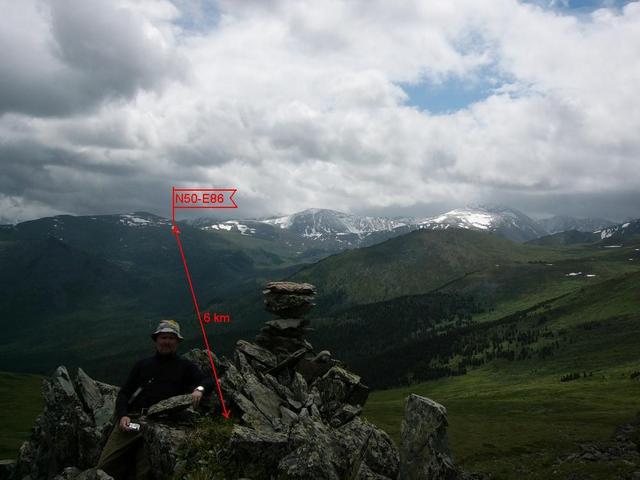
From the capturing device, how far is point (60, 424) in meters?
27.5

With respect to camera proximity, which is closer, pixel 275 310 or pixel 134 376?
pixel 134 376

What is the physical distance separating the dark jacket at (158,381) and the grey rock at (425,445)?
1240 cm

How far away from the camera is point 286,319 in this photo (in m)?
55.9

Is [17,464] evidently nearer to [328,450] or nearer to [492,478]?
[328,450]

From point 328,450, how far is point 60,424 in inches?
725

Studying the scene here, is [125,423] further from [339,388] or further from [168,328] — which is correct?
[339,388]

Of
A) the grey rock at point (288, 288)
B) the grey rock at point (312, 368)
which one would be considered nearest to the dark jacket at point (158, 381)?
the grey rock at point (312, 368)

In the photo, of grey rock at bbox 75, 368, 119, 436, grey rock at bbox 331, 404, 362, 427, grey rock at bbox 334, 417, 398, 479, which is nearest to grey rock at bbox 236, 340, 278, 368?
grey rock at bbox 331, 404, 362, 427

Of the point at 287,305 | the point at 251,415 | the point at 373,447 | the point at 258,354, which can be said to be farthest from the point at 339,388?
the point at 287,305

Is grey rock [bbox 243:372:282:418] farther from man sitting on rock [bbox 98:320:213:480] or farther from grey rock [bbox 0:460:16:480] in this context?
grey rock [bbox 0:460:16:480]

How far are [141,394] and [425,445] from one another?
1505 centimetres

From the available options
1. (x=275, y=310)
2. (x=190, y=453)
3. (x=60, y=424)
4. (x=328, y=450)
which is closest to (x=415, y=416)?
(x=328, y=450)

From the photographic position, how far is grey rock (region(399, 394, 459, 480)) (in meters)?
23.0

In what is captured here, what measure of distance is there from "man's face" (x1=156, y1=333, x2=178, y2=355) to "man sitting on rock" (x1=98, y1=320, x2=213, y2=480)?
184mm
